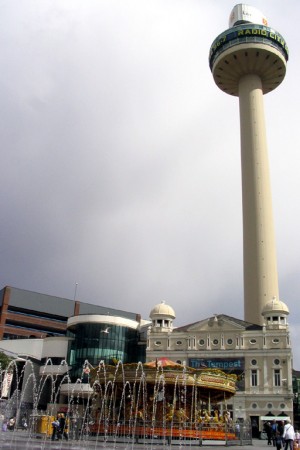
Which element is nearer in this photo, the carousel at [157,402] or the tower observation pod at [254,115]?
the carousel at [157,402]

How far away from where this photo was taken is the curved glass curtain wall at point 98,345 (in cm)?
8312

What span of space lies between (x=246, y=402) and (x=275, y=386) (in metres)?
4.59

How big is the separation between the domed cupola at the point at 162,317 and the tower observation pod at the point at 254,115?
12.9 metres

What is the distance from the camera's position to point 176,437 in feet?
118

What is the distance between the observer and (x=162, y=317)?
8069 cm

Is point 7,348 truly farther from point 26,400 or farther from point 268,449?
→ point 268,449

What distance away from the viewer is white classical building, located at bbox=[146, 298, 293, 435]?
6950 centimetres

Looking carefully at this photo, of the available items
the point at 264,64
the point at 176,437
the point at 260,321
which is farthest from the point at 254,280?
the point at 176,437

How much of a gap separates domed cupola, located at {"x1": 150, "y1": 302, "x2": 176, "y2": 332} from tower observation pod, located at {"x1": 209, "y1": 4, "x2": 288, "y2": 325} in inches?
509

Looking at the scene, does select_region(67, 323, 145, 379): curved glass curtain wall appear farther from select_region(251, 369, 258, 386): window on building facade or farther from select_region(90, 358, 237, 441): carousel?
select_region(90, 358, 237, 441): carousel

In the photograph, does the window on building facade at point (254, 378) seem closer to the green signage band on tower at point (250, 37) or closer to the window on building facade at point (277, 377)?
the window on building facade at point (277, 377)

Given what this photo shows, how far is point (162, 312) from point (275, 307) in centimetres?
1763

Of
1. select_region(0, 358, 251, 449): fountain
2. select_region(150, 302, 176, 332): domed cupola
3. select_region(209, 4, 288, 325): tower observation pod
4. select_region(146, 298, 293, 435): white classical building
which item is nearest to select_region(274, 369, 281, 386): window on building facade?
select_region(146, 298, 293, 435): white classical building

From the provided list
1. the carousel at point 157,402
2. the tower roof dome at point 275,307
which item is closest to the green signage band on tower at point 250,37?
the tower roof dome at point 275,307
